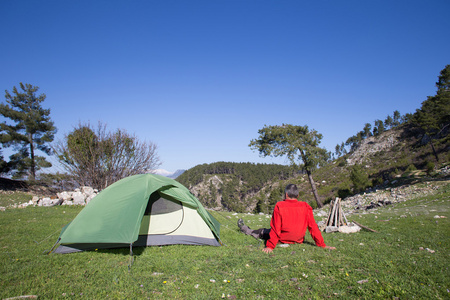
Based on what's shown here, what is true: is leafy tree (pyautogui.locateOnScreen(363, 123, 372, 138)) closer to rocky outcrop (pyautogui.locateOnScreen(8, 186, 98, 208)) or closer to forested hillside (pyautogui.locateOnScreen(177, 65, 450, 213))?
forested hillside (pyautogui.locateOnScreen(177, 65, 450, 213))

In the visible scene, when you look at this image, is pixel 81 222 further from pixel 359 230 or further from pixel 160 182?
pixel 359 230

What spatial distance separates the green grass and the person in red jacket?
0.27 meters

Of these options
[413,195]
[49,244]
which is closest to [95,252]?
[49,244]

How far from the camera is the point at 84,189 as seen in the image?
17.7 meters

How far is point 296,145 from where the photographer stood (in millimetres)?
24578

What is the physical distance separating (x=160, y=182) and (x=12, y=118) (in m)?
33.9

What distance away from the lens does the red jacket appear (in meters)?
6.20

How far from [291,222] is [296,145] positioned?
19.2m

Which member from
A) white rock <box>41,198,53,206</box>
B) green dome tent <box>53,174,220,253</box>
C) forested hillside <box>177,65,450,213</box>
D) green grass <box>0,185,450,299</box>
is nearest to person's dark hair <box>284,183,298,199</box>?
green grass <box>0,185,450,299</box>

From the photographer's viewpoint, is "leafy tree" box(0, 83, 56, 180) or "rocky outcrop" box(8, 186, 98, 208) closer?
"rocky outcrop" box(8, 186, 98, 208)

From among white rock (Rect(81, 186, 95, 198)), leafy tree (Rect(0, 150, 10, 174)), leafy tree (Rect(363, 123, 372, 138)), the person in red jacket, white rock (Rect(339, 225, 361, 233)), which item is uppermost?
leafy tree (Rect(363, 123, 372, 138))

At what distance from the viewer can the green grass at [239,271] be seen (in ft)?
13.2

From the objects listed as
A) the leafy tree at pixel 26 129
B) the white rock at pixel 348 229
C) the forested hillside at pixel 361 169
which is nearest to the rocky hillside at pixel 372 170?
the forested hillside at pixel 361 169

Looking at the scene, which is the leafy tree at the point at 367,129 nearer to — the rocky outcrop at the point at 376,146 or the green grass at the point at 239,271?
the rocky outcrop at the point at 376,146
